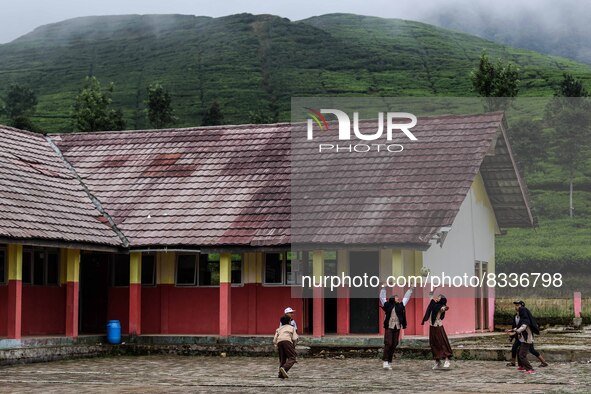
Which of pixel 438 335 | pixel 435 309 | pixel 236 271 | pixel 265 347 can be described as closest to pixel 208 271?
pixel 236 271

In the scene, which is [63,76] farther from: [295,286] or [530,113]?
[295,286]

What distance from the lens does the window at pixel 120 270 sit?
92.6 ft

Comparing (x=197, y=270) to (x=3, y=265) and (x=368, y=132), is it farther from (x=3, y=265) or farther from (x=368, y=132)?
(x=368, y=132)

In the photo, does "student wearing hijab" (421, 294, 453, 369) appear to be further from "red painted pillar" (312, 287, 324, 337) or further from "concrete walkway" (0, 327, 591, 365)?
"red painted pillar" (312, 287, 324, 337)

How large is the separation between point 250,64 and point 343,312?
449 feet

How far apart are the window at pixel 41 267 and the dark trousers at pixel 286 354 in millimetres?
8700

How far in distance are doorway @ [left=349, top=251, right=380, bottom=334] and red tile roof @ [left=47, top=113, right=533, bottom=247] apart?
4.65ft

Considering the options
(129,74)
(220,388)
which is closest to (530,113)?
(129,74)

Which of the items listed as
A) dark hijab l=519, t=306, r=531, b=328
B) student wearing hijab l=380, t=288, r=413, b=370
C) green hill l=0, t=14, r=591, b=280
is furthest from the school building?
green hill l=0, t=14, r=591, b=280

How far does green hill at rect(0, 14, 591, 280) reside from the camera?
139 meters

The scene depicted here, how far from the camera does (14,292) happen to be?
2364 cm

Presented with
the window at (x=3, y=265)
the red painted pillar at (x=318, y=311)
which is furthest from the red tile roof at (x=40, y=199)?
the red painted pillar at (x=318, y=311)

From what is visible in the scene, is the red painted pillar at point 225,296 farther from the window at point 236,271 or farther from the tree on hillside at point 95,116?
the tree on hillside at point 95,116

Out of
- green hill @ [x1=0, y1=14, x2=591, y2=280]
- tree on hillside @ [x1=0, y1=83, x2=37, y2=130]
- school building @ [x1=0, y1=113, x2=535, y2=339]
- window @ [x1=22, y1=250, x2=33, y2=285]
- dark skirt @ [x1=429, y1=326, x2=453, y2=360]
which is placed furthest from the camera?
green hill @ [x1=0, y1=14, x2=591, y2=280]
